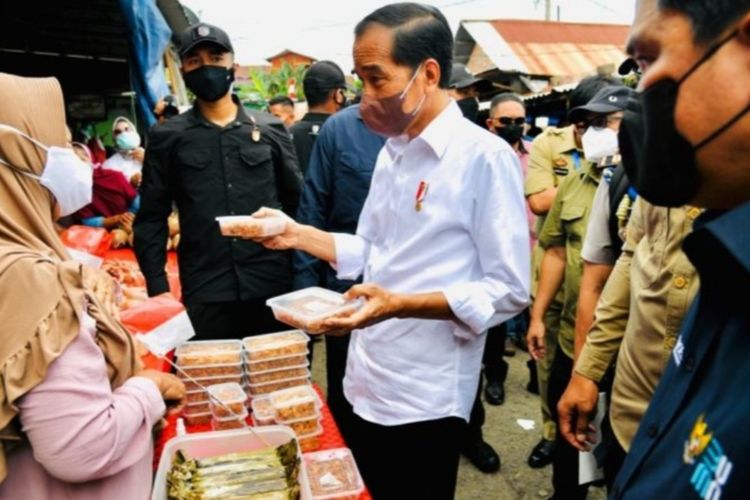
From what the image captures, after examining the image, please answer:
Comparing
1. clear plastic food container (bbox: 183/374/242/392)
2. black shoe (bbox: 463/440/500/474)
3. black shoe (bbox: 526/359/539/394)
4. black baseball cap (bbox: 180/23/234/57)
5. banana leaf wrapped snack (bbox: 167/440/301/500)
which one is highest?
black baseball cap (bbox: 180/23/234/57)

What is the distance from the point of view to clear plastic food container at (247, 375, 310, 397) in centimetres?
250

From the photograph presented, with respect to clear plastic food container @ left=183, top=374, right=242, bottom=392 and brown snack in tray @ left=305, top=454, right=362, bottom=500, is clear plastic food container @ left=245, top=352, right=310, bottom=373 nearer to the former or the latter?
clear plastic food container @ left=183, top=374, right=242, bottom=392

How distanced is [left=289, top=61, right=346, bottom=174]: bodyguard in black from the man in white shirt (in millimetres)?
2889

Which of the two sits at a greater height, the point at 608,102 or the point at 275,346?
the point at 608,102

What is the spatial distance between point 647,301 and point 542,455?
7.50 ft

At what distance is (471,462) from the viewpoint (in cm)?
367

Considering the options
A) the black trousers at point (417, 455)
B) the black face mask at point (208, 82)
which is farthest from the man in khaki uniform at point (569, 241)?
the black face mask at point (208, 82)

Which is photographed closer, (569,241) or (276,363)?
(276,363)

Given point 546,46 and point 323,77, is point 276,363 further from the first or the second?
point 546,46

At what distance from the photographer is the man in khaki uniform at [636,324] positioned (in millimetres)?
1588

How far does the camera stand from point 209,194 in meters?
3.14

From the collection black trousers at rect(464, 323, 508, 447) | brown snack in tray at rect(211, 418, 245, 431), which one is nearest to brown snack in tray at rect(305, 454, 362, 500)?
brown snack in tray at rect(211, 418, 245, 431)

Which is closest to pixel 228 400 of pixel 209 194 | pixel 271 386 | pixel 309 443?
pixel 271 386

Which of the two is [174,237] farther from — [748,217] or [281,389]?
[748,217]
